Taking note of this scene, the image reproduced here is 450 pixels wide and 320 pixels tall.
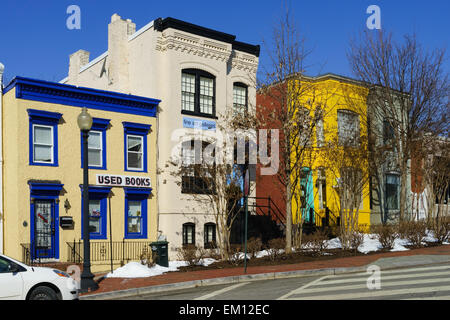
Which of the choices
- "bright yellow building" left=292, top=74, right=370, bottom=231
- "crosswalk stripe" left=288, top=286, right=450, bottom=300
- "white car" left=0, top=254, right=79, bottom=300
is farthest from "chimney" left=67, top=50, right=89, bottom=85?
"crosswalk stripe" left=288, top=286, right=450, bottom=300

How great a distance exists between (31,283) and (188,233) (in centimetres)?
1452

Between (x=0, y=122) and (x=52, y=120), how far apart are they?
201cm

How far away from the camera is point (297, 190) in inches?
1014

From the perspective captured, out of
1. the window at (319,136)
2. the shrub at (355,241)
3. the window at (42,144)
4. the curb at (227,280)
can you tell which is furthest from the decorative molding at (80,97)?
the curb at (227,280)

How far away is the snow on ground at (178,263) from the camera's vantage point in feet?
56.1

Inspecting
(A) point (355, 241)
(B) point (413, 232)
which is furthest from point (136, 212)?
(B) point (413, 232)

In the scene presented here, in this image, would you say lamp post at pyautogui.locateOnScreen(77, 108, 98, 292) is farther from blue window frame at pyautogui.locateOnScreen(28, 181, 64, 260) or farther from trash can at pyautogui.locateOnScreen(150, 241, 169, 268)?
blue window frame at pyautogui.locateOnScreen(28, 181, 64, 260)

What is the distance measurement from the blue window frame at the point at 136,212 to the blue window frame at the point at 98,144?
5.44 feet

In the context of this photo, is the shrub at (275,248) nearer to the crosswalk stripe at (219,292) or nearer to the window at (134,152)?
the crosswalk stripe at (219,292)

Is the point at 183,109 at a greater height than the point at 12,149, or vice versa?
the point at 183,109

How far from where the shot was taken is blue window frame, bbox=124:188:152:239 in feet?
77.4
